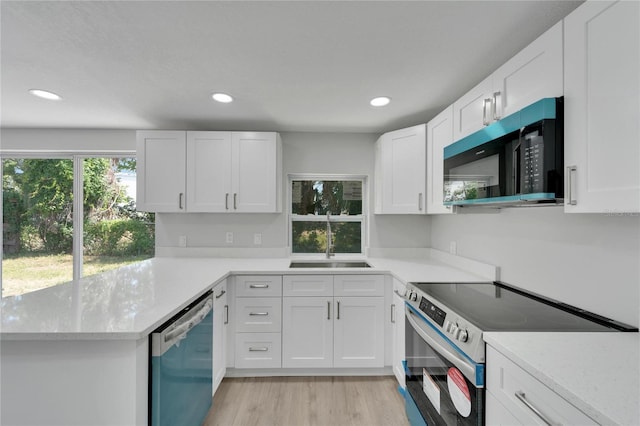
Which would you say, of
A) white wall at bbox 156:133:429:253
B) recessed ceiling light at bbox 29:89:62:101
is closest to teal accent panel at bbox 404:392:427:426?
white wall at bbox 156:133:429:253

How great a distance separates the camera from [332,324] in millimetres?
2291

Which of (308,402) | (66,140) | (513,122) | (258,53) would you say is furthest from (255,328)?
(66,140)

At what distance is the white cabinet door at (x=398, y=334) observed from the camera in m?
2.04

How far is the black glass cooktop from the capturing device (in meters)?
1.14

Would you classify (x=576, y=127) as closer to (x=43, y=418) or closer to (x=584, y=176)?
(x=584, y=176)

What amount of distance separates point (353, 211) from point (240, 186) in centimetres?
126

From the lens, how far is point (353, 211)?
123 inches

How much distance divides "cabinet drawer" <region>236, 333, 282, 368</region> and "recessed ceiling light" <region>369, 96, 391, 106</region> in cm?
202

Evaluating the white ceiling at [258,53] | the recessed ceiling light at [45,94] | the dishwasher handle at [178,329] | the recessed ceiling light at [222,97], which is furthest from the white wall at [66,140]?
the dishwasher handle at [178,329]

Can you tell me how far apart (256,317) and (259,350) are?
27 centimetres

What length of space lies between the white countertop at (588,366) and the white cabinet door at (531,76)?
0.94 meters

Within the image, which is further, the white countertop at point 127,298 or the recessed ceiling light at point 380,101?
the recessed ceiling light at point 380,101

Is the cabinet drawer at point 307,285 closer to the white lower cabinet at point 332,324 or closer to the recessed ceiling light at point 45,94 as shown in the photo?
the white lower cabinet at point 332,324

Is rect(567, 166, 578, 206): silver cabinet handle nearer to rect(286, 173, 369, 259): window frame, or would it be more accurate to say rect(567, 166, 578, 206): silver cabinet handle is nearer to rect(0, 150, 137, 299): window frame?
rect(286, 173, 369, 259): window frame
